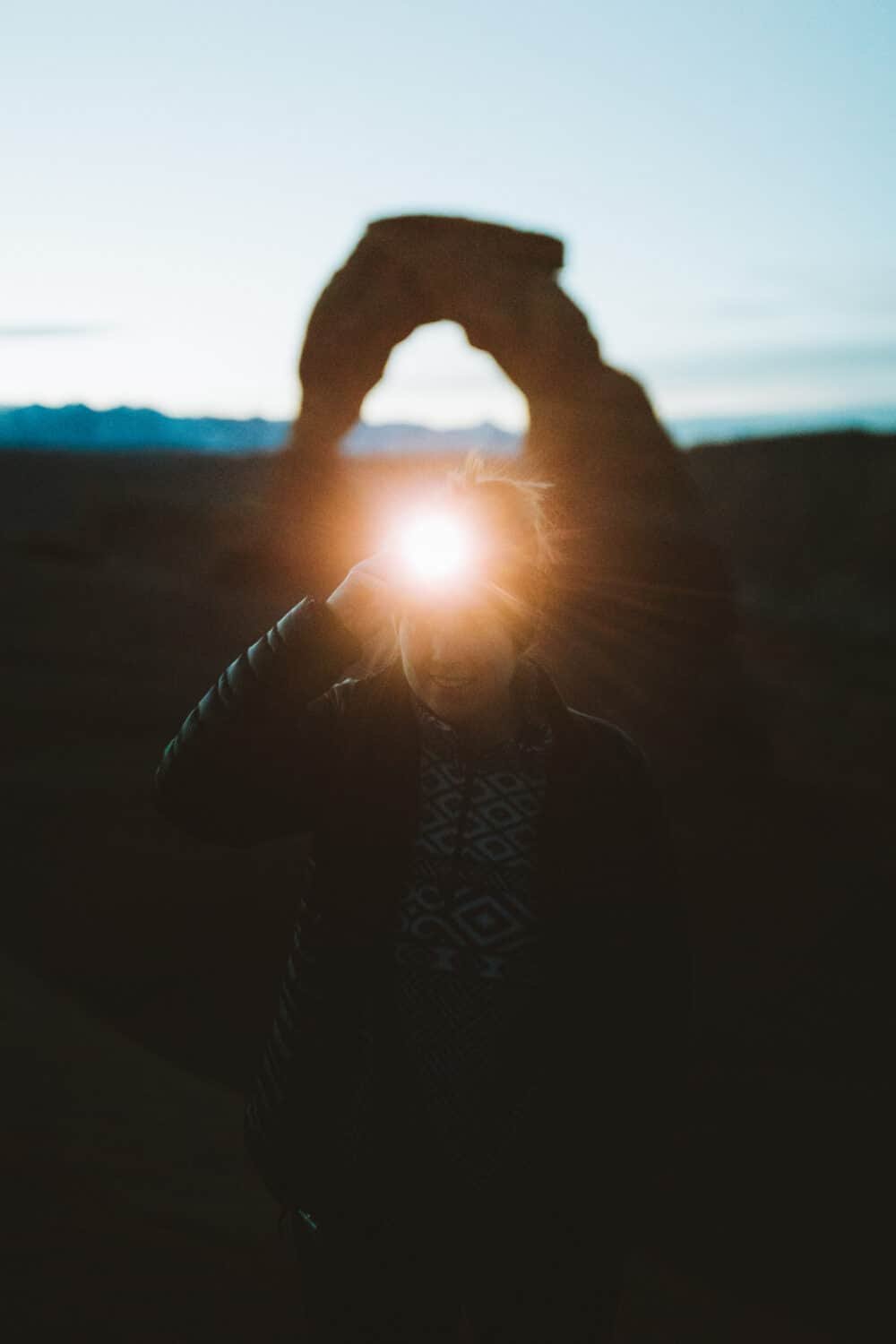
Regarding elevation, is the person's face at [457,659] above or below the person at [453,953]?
above

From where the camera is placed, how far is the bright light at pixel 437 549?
1.76 metres

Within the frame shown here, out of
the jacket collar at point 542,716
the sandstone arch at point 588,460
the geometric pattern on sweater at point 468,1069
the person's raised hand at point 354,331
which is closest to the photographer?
the geometric pattern on sweater at point 468,1069

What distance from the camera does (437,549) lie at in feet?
5.86

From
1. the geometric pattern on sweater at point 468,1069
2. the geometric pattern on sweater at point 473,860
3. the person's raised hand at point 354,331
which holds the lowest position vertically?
the geometric pattern on sweater at point 468,1069

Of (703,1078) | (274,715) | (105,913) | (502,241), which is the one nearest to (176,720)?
(105,913)

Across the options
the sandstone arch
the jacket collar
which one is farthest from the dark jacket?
the sandstone arch

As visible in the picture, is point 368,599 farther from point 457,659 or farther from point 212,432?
point 212,432

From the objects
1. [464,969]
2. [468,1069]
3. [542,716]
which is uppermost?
[542,716]

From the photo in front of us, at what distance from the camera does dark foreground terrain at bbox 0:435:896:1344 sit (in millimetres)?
2654

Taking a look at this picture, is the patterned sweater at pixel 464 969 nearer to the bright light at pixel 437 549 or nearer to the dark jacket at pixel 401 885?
the dark jacket at pixel 401 885

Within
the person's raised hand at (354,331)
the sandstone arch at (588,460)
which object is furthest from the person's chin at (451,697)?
the person's raised hand at (354,331)

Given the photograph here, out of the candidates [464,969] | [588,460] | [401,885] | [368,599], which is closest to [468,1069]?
[464,969]

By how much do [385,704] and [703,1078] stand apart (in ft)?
10.8

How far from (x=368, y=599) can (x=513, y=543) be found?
300 millimetres
